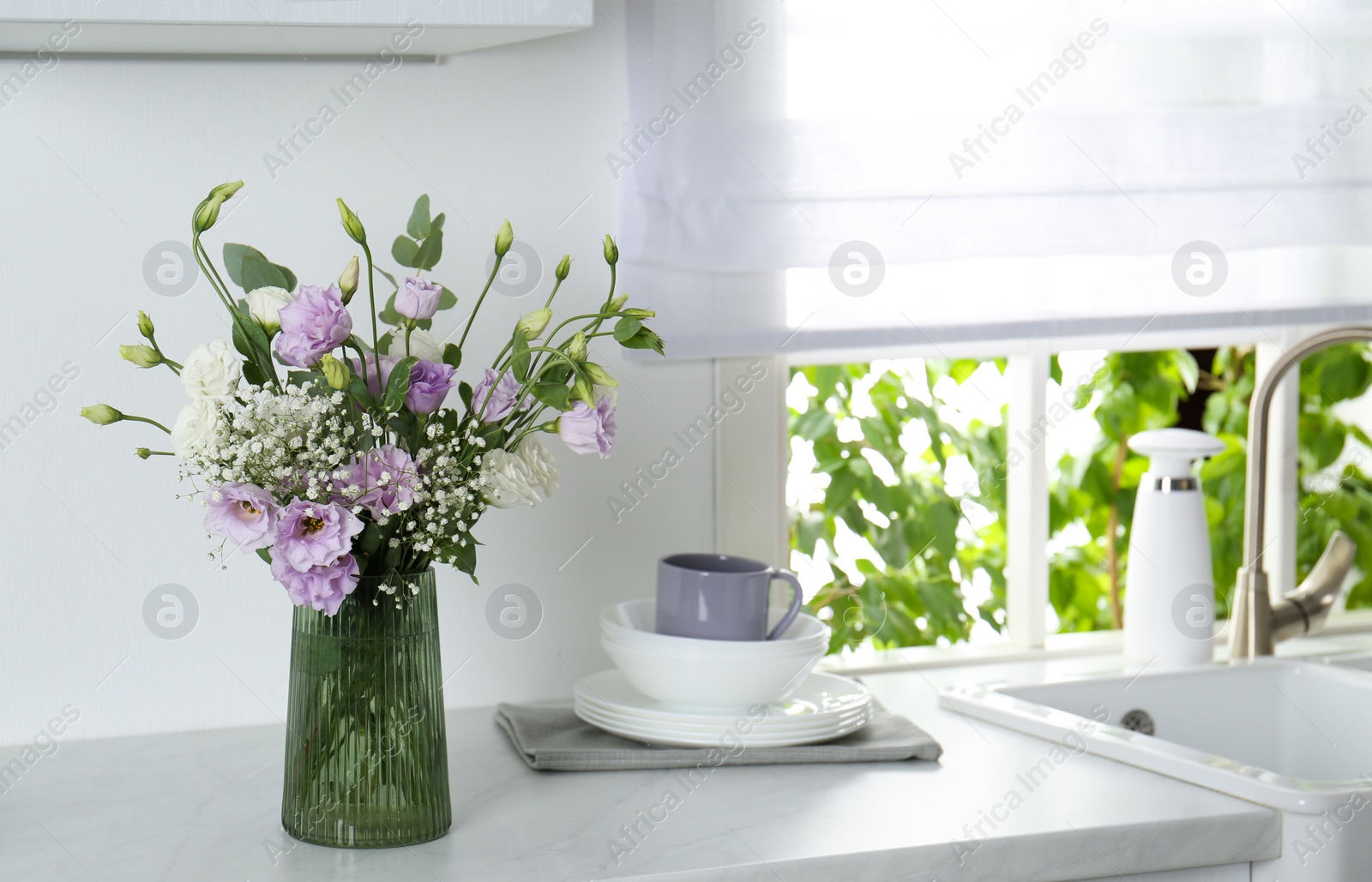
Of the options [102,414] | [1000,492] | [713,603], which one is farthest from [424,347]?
[1000,492]

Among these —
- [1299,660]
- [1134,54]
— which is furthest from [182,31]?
[1299,660]

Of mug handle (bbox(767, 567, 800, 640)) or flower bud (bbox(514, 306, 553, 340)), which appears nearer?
flower bud (bbox(514, 306, 553, 340))

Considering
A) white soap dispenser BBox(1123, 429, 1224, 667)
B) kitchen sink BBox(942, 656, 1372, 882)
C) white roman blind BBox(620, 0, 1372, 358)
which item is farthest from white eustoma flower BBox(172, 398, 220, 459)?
white soap dispenser BBox(1123, 429, 1224, 667)

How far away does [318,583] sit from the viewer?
0.95 meters

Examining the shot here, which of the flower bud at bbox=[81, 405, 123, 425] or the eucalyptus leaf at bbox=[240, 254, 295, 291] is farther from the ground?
the eucalyptus leaf at bbox=[240, 254, 295, 291]

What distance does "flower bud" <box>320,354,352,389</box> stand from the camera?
93 centimetres

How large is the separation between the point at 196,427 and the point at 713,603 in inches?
19.9

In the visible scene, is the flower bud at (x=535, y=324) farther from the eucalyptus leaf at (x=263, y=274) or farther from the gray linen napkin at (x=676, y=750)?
→ the gray linen napkin at (x=676, y=750)

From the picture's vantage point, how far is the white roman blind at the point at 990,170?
1.38m

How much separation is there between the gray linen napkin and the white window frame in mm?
320

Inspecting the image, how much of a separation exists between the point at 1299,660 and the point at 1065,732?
462 mm

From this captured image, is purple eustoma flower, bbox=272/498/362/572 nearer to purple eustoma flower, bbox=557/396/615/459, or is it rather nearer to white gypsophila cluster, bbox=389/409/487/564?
white gypsophila cluster, bbox=389/409/487/564

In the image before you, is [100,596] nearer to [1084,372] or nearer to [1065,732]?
[1065,732]

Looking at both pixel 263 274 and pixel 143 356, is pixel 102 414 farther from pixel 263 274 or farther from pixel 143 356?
pixel 263 274
